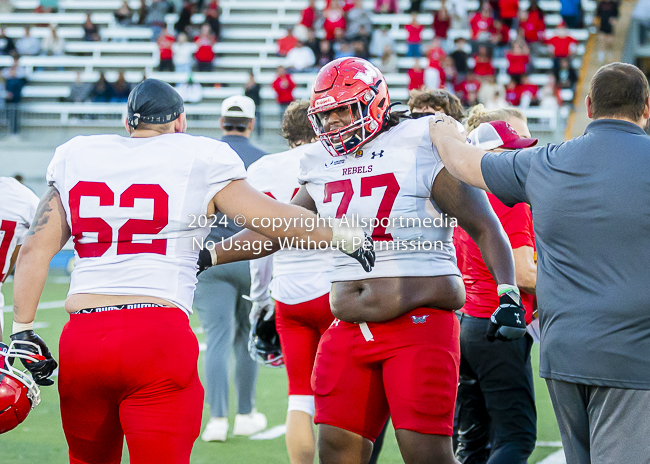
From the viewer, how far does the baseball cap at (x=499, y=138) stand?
331 centimetres

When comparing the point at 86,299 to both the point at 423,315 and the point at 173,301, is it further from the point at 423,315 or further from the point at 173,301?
the point at 423,315

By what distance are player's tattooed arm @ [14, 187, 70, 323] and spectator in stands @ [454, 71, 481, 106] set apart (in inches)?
493

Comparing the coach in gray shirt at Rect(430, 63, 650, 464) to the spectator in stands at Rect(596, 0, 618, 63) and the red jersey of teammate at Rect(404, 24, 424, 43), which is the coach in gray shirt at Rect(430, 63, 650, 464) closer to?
the red jersey of teammate at Rect(404, 24, 424, 43)

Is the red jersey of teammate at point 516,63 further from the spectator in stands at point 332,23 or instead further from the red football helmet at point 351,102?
the red football helmet at point 351,102

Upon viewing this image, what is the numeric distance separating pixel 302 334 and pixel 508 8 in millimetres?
14570

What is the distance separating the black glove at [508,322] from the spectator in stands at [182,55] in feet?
50.9

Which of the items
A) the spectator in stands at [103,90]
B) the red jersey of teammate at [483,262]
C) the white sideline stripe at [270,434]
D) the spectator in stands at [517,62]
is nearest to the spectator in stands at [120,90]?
the spectator in stands at [103,90]

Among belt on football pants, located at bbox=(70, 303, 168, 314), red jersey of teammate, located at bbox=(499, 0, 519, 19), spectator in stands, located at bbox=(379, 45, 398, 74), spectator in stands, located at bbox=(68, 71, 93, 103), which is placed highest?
red jersey of teammate, located at bbox=(499, 0, 519, 19)

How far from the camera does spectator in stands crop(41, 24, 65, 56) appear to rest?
18328mm

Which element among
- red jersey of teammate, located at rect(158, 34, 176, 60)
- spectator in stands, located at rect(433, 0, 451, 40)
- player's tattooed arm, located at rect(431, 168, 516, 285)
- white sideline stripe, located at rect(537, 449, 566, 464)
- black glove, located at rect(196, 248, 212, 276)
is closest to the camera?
player's tattooed arm, located at rect(431, 168, 516, 285)

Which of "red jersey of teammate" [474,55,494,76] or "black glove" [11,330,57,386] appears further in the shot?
"red jersey of teammate" [474,55,494,76]

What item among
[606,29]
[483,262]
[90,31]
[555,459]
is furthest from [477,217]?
[90,31]

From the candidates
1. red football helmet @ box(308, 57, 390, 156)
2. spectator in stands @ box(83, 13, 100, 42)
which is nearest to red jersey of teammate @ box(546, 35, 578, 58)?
spectator in stands @ box(83, 13, 100, 42)

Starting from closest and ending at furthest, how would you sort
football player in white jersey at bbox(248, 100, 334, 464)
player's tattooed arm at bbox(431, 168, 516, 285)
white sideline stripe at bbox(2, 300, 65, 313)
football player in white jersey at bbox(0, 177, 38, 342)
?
player's tattooed arm at bbox(431, 168, 516, 285), football player in white jersey at bbox(0, 177, 38, 342), football player in white jersey at bbox(248, 100, 334, 464), white sideline stripe at bbox(2, 300, 65, 313)
